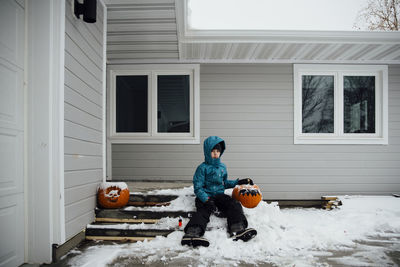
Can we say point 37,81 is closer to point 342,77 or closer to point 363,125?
point 342,77

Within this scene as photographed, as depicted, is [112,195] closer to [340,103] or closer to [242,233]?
[242,233]

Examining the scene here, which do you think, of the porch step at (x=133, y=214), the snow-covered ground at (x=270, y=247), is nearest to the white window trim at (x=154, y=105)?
the snow-covered ground at (x=270, y=247)

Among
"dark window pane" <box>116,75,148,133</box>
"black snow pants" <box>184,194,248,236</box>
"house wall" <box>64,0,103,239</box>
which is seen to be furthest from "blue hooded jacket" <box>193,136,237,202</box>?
"dark window pane" <box>116,75,148,133</box>

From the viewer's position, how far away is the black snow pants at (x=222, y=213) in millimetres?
2910

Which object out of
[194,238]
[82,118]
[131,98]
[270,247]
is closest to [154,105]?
[131,98]

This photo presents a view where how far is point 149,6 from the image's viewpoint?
142 inches

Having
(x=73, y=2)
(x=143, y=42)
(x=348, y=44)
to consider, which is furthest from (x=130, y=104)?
(x=348, y=44)

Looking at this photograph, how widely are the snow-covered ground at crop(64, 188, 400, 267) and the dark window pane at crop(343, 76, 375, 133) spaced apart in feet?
7.29

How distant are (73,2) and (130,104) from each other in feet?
9.20

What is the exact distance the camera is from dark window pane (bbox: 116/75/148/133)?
5.43m

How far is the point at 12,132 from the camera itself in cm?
221

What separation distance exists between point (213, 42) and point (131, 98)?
2169mm

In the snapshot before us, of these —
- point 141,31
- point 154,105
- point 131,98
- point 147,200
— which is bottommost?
point 147,200

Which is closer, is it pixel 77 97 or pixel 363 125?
pixel 77 97
